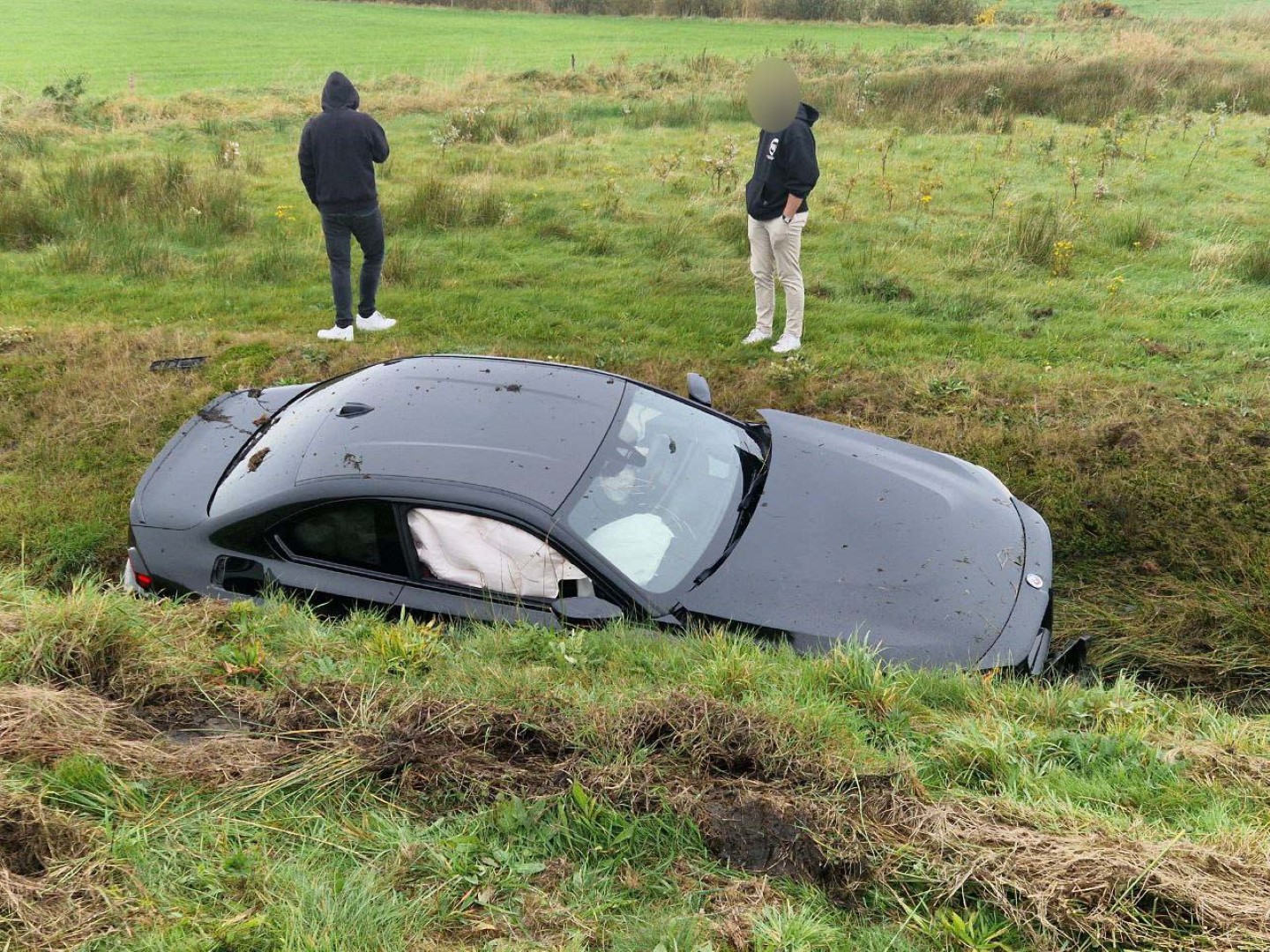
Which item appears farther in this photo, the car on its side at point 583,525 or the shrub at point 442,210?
the shrub at point 442,210

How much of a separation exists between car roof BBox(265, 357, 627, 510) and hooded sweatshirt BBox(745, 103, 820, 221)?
3102 mm

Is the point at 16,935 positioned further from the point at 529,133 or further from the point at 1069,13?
the point at 1069,13

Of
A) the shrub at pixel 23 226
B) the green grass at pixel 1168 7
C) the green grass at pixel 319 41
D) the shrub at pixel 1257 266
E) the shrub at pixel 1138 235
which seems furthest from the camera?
the green grass at pixel 1168 7

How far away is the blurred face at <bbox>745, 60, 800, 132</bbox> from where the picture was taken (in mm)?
6914

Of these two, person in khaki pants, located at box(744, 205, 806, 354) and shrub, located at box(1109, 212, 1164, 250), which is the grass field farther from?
person in khaki pants, located at box(744, 205, 806, 354)

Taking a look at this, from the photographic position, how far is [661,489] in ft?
13.4

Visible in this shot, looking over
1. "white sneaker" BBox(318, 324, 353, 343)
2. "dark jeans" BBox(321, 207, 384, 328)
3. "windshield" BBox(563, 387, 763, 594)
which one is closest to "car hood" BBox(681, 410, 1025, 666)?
"windshield" BBox(563, 387, 763, 594)

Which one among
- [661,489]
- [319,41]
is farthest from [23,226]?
[319,41]

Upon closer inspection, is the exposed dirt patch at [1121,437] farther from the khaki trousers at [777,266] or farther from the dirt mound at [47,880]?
the dirt mound at [47,880]

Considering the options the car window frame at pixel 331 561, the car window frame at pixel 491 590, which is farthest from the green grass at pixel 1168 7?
the car window frame at pixel 331 561

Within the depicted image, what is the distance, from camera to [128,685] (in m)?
3.15

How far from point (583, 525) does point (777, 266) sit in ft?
14.7

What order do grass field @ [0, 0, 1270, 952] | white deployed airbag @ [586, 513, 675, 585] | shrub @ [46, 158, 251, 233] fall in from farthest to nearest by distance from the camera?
shrub @ [46, 158, 251, 233], white deployed airbag @ [586, 513, 675, 585], grass field @ [0, 0, 1270, 952]

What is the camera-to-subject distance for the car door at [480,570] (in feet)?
12.1
